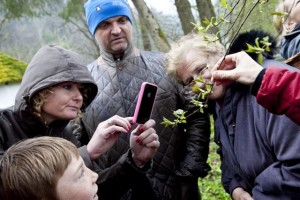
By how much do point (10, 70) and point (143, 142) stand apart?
3.62m

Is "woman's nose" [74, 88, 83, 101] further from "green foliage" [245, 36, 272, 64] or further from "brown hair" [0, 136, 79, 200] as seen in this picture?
"green foliage" [245, 36, 272, 64]

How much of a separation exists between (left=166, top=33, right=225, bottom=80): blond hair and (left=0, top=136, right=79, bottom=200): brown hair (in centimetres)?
108

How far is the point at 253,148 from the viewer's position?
1731mm

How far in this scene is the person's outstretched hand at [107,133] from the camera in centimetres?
197

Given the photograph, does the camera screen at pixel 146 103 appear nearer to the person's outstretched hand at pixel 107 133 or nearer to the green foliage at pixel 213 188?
the person's outstretched hand at pixel 107 133

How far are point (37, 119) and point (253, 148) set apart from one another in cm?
121

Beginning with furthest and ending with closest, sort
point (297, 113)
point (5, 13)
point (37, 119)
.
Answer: point (5, 13) < point (37, 119) < point (297, 113)

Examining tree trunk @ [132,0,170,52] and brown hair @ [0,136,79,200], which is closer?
brown hair @ [0,136,79,200]

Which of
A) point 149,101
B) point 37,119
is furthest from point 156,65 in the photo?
point 37,119

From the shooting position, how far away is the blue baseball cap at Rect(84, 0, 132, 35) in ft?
8.66

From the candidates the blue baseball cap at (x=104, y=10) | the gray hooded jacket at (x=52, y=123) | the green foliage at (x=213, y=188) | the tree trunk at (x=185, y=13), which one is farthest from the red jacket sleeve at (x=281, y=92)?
the tree trunk at (x=185, y=13)

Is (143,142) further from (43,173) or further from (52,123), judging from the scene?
(43,173)

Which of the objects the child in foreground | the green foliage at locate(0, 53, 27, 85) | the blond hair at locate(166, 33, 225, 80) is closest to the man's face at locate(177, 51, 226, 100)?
the blond hair at locate(166, 33, 225, 80)

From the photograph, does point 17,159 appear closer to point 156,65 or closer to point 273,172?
point 273,172
